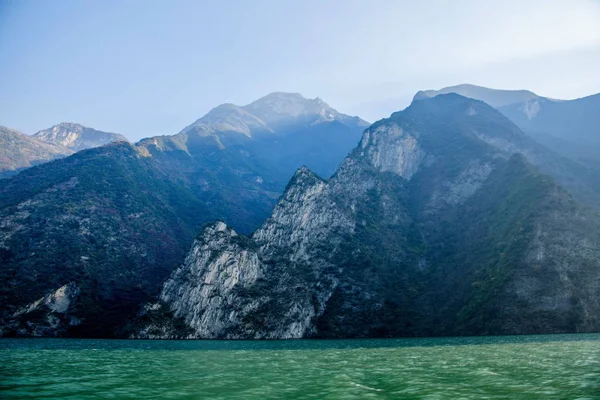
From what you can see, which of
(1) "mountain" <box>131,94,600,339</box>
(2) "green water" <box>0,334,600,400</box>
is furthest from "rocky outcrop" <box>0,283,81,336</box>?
(2) "green water" <box>0,334,600,400</box>

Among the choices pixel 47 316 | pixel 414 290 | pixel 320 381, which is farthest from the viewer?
pixel 414 290

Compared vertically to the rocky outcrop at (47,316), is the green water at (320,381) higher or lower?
higher

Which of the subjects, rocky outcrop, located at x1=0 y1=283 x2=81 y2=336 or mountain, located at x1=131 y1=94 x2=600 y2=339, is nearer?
mountain, located at x1=131 y1=94 x2=600 y2=339

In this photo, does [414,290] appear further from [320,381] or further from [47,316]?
[320,381]

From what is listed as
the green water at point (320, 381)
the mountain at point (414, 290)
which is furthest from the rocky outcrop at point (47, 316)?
the green water at point (320, 381)

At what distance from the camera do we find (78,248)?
18588 centimetres

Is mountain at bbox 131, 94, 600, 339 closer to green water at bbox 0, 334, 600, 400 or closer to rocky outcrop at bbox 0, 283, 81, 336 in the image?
rocky outcrop at bbox 0, 283, 81, 336

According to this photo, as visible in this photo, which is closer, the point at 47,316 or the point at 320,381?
the point at 320,381

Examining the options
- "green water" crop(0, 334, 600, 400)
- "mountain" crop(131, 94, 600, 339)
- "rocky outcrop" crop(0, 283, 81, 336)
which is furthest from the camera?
"rocky outcrop" crop(0, 283, 81, 336)

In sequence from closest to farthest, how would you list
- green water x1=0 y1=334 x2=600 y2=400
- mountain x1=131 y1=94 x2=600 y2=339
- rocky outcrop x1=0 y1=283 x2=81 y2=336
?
green water x1=0 y1=334 x2=600 y2=400, mountain x1=131 y1=94 x2=600 y2=339, rocky outcrop x1=0 y1=283 x2=81 y2=336

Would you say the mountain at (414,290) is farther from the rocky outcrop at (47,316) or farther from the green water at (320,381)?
Result: the green water at (320,381)

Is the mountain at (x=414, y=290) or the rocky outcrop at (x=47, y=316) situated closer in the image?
the mountain at (x=414, y=290)

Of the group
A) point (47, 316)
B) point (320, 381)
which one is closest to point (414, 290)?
point (47, 316)

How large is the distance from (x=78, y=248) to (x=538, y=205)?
653 ft
